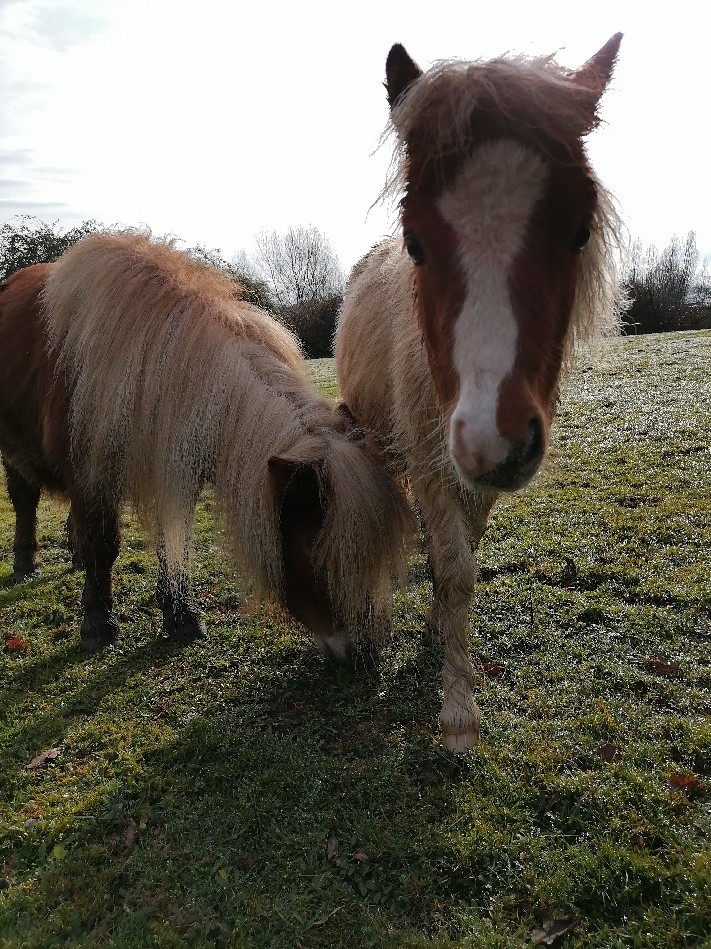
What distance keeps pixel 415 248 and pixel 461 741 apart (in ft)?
7.12

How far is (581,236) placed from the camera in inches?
80.0

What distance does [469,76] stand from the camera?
76.7 inches

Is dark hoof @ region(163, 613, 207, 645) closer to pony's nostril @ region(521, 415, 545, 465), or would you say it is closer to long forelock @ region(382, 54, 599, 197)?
pony's nostril @ region(521, 415, 545, 465)

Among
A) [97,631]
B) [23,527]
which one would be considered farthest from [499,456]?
[23,527]

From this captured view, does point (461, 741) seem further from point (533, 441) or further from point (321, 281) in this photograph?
point (321, 281)

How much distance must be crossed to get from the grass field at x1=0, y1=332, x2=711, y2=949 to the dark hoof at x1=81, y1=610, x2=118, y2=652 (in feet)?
0.29

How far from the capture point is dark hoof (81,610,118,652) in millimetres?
4062

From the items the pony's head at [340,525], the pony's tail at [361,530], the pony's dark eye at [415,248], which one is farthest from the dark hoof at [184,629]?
the pony's dark eye at [415,248]

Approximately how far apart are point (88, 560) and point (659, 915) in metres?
3.42

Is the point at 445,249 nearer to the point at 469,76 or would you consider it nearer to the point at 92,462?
the point at 469,76

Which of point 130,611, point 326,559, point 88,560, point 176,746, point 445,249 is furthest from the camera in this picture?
point 130,611

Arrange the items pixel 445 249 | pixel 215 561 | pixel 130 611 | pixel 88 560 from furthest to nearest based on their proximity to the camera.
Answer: pixel 215 561
pixel 130 611
pixel 88 560
pixel 445 249

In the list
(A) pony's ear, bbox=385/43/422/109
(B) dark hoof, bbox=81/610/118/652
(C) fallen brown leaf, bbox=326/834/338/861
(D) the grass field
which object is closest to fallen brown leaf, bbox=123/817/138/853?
(D) the grass field

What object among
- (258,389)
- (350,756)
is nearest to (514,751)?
(350,756)
